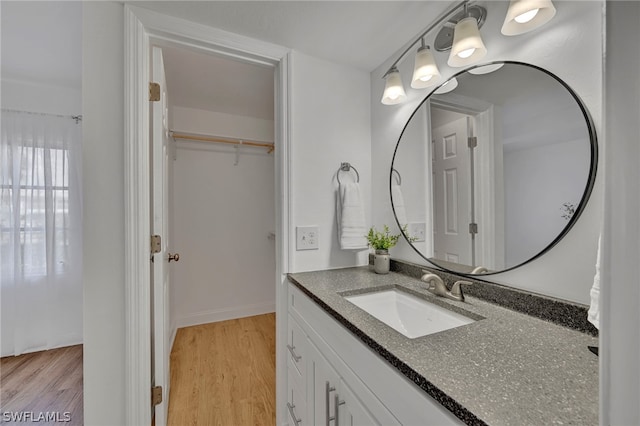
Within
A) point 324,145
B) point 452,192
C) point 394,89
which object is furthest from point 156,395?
point 394,89

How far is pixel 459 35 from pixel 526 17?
211mm

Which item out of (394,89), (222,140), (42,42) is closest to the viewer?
(394,89)

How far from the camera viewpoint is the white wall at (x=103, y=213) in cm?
109

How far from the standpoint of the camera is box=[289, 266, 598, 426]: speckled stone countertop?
0.44m

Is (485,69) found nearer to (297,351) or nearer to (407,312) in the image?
(407,312)

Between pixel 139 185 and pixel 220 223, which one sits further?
pixel 220 223

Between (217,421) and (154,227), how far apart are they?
1172 mm

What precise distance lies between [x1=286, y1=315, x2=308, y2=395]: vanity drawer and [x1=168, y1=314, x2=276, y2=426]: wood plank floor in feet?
1.77

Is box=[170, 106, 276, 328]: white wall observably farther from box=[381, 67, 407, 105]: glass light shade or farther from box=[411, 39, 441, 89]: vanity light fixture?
box=[411, 39, 441, 89]: vanity light fixture

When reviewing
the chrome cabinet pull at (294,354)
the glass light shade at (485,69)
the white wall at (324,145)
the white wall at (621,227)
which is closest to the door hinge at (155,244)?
the white wall at (324,145)

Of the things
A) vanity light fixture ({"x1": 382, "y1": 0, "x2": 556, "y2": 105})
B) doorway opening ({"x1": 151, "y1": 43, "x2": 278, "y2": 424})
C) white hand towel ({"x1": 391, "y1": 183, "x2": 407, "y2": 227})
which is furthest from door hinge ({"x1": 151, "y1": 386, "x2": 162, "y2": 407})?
vanity light fixture ({"x1": 382, "y1": 0, "x2": 556, "y2": 105})

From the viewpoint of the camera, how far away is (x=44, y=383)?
1.79 m

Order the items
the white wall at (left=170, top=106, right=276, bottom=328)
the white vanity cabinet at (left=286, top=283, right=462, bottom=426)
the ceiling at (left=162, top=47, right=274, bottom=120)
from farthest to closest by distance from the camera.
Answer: the white wall at (left=170, top=106, right=276, bottom=328)
the ceiling at (left=162, top=47, right=274, bottom=120)
the white vanity cabinet at (left=286, top=283, right=462, bottom=426)

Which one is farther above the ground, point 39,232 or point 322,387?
point 39,232
